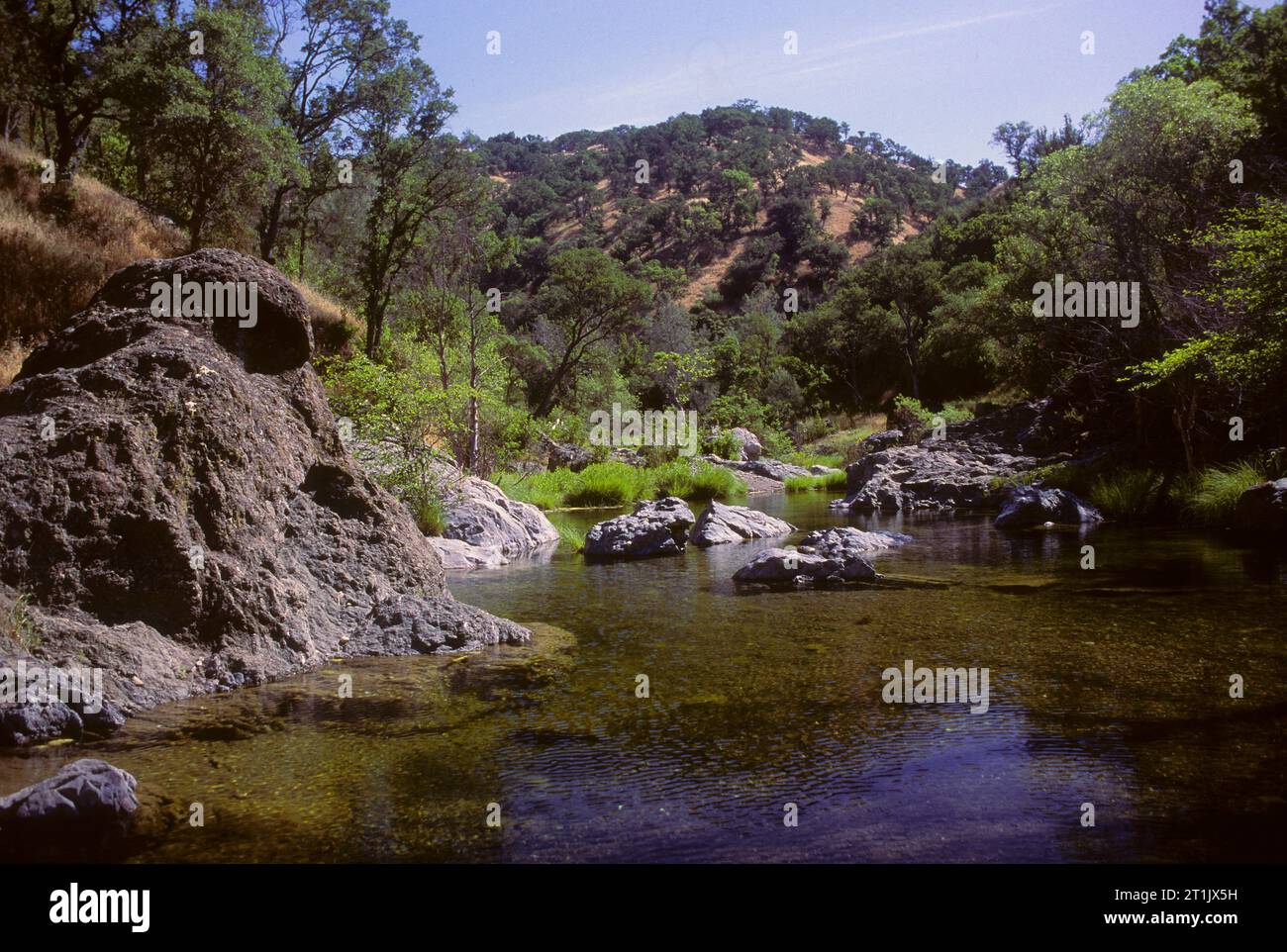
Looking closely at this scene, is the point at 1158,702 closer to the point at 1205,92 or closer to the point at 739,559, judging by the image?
the point at 739,559

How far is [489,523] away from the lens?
15500 mm

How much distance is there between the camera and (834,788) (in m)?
4.65

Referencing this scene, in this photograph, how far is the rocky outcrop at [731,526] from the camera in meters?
16.4

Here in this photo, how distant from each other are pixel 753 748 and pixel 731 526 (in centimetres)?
1191

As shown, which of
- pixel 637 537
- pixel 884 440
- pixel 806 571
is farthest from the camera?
pixel 884 440

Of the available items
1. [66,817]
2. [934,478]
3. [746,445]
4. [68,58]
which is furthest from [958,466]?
[68,58]

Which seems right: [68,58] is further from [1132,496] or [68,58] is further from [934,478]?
[1132,496]

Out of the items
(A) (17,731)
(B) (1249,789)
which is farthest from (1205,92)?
(A) (17,731)

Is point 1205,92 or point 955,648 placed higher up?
point 1205,92

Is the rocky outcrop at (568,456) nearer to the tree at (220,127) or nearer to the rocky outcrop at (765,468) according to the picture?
the rocky outcrop at (765,468)

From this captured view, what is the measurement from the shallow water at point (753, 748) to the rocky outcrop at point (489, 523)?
585 cm

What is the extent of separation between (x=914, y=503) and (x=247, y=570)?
19579mm

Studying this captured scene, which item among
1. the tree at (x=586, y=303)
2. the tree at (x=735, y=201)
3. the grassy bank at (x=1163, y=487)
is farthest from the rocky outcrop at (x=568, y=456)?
the tree at (x=735, y=201)

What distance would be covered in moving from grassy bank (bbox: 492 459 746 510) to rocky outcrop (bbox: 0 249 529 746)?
12.8m
